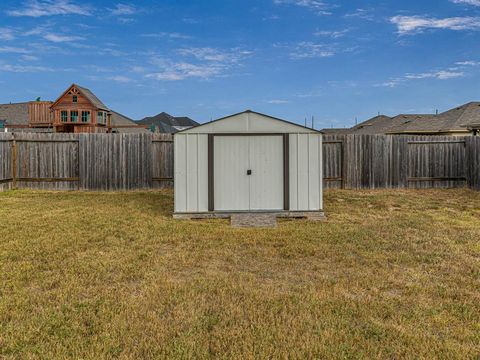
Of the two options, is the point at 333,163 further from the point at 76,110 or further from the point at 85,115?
the point at 76,110

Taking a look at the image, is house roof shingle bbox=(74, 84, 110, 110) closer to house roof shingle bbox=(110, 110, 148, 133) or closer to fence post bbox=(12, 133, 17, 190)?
house roof shingle bbox=(110, 110, 148, 133)

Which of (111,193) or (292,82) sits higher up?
(292,82)

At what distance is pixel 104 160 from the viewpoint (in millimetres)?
12641

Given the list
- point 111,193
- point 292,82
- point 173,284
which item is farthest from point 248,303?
point 292,82

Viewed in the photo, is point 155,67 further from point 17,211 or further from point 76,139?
point 17,211

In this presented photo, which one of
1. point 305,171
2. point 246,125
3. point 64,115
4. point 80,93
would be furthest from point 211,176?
point 64,115

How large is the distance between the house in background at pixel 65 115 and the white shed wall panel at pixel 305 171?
2959 centimetres

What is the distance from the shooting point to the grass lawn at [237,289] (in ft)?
9.21

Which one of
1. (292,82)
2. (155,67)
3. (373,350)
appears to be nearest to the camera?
(373,350)

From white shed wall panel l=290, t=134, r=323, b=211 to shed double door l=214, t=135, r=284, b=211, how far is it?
0.89 ft

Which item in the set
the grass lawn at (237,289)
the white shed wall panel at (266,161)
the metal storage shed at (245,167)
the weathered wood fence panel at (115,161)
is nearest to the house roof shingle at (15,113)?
the weathered wood fence panel at (115,161)

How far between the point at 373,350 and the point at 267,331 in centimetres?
80

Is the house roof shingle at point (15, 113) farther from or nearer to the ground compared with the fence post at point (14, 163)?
farther from the ground

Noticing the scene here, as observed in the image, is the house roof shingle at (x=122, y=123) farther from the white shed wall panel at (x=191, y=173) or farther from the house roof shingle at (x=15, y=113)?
the white shed wall panel at (x=191, y=173)
